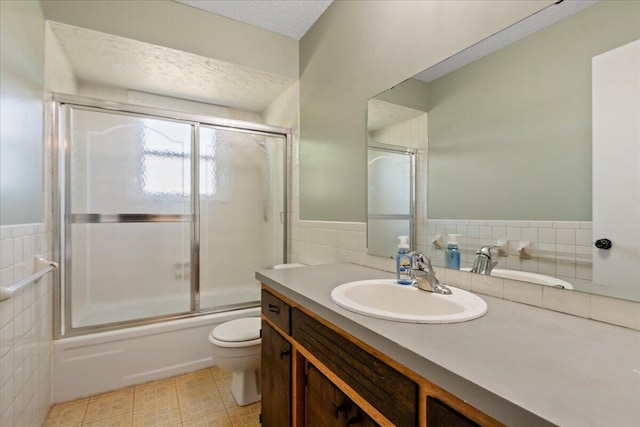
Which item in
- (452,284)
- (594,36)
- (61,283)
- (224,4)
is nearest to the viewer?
(594,36)

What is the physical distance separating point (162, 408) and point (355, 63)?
92.5 inches

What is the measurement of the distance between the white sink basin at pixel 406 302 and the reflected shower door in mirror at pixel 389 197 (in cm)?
32

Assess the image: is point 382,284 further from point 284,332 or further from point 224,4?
point 224,4

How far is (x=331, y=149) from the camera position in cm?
202

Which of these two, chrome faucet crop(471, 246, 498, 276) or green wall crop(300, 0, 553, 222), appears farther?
green wall crop(300, 0, 553, 222)

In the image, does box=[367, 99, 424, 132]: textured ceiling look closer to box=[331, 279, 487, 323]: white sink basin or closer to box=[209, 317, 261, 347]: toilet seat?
box=[331, 279, 487, 323]: white sink basin

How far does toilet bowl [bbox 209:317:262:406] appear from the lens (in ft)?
5.39

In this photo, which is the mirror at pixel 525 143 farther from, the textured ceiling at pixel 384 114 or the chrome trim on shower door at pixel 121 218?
the chrome trim on shower door at pixel 121 218

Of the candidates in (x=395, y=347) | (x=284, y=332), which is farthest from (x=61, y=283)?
(x=395, y=347)

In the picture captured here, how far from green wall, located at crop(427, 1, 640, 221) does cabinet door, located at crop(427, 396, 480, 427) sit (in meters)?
0.70

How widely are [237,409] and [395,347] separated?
4.85 ft

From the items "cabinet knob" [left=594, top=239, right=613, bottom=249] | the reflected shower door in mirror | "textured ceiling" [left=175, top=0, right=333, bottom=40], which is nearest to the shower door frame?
"textured ceiling" [left=175, top=0, right=333, bottom=40]

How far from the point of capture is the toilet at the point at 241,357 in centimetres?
164

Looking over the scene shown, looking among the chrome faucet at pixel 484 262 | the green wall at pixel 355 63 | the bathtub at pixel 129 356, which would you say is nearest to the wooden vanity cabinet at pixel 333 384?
the chrome faucet at pixel 484 262
